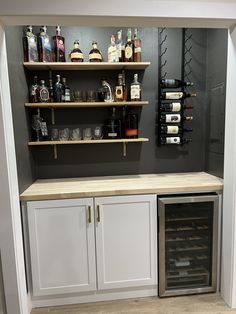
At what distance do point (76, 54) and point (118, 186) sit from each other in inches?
48.3

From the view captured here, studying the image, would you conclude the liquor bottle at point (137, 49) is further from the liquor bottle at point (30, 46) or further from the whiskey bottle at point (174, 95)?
the liquor bottle at point (30, 46)

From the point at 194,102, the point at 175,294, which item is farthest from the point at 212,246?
the point at 194,102

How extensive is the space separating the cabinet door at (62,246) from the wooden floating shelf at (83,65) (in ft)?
3.84

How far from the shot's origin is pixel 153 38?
2352 mm

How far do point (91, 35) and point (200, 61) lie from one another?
113 centimetres

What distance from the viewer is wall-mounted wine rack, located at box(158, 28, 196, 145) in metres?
2.31

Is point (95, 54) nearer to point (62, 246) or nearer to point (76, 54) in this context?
point (76, 54)

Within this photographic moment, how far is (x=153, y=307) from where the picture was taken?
191cm

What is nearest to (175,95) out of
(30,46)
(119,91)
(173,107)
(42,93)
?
(173,107)

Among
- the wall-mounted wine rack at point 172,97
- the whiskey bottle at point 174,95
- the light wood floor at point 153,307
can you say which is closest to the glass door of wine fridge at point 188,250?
the light wood floor at point 153,307

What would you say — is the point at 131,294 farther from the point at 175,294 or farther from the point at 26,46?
the point at 26,46

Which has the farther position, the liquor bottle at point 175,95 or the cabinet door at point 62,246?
the liquor bottle at point 175,95

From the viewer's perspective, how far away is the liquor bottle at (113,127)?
2.28 meters

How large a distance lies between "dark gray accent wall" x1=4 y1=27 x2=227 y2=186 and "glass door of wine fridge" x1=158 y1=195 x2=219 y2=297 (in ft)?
1.92
